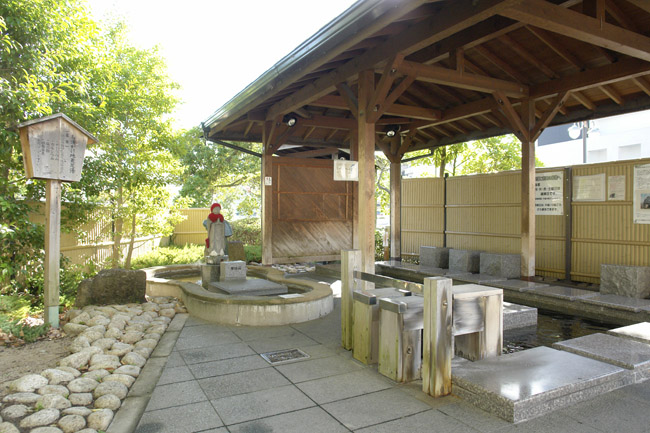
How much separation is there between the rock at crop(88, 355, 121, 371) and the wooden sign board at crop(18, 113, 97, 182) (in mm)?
2440

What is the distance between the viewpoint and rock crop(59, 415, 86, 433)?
269 centimetres

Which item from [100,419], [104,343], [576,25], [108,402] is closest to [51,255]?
[104,343]

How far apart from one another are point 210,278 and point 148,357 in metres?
2.87

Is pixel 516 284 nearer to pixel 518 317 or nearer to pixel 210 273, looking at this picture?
pixel 518 317

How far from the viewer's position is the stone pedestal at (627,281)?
6.55m

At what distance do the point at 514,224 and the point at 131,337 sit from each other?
8.22 metres

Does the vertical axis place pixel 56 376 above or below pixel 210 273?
below

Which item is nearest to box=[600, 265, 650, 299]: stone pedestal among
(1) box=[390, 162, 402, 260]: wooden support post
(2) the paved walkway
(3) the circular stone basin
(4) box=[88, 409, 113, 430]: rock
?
(2) the paved walkway

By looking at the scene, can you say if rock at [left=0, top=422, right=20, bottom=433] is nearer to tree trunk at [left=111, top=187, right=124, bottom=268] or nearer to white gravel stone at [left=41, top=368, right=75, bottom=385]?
white gravel stone at [left=41, top=368, right=75, bottom=385]

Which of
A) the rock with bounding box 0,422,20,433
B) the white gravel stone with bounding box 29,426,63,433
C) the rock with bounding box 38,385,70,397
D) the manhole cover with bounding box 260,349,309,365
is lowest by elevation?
the manhole cover with bounding box 260,349,309,365

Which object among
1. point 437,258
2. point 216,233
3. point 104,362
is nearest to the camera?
point 104,362

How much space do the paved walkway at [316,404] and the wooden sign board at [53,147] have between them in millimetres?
2772

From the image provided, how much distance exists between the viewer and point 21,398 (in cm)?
304

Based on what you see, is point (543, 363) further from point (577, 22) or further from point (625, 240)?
point (625, 240)
